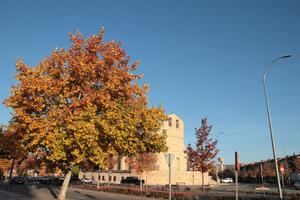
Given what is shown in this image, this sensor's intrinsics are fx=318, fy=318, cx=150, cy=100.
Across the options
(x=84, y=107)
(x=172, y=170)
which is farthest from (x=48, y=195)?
(x=172, y=170)

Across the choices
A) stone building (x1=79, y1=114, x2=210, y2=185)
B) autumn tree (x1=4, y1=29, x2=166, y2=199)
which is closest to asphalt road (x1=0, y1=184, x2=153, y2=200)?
autumn tree (x1=4, y1=29, x2=166, y2=199)

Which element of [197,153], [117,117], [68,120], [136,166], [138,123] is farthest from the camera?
[136,166]

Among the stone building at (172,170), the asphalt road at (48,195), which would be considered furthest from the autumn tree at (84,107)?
the stone building at (172,170)

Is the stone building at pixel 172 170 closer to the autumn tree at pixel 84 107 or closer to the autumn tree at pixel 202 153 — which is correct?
the autumn tree at pixel 202 153

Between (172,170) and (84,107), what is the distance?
58.5m

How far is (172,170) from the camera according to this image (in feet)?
240

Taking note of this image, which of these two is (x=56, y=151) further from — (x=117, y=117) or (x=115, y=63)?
(x=115, y=63)

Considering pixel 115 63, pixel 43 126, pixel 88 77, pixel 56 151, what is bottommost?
pixel 56 151

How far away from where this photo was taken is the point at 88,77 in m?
19.0

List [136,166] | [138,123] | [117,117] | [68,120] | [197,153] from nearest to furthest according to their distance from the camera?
[68,120]
[117,117]
[138,123]
[197,153]
[136,166]

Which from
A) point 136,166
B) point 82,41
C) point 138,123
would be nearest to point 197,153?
point 136,166

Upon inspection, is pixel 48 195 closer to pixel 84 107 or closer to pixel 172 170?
pixel 84 107

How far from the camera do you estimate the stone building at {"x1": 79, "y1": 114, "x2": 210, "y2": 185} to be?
68.9 metres

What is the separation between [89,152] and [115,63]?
5.98 m
